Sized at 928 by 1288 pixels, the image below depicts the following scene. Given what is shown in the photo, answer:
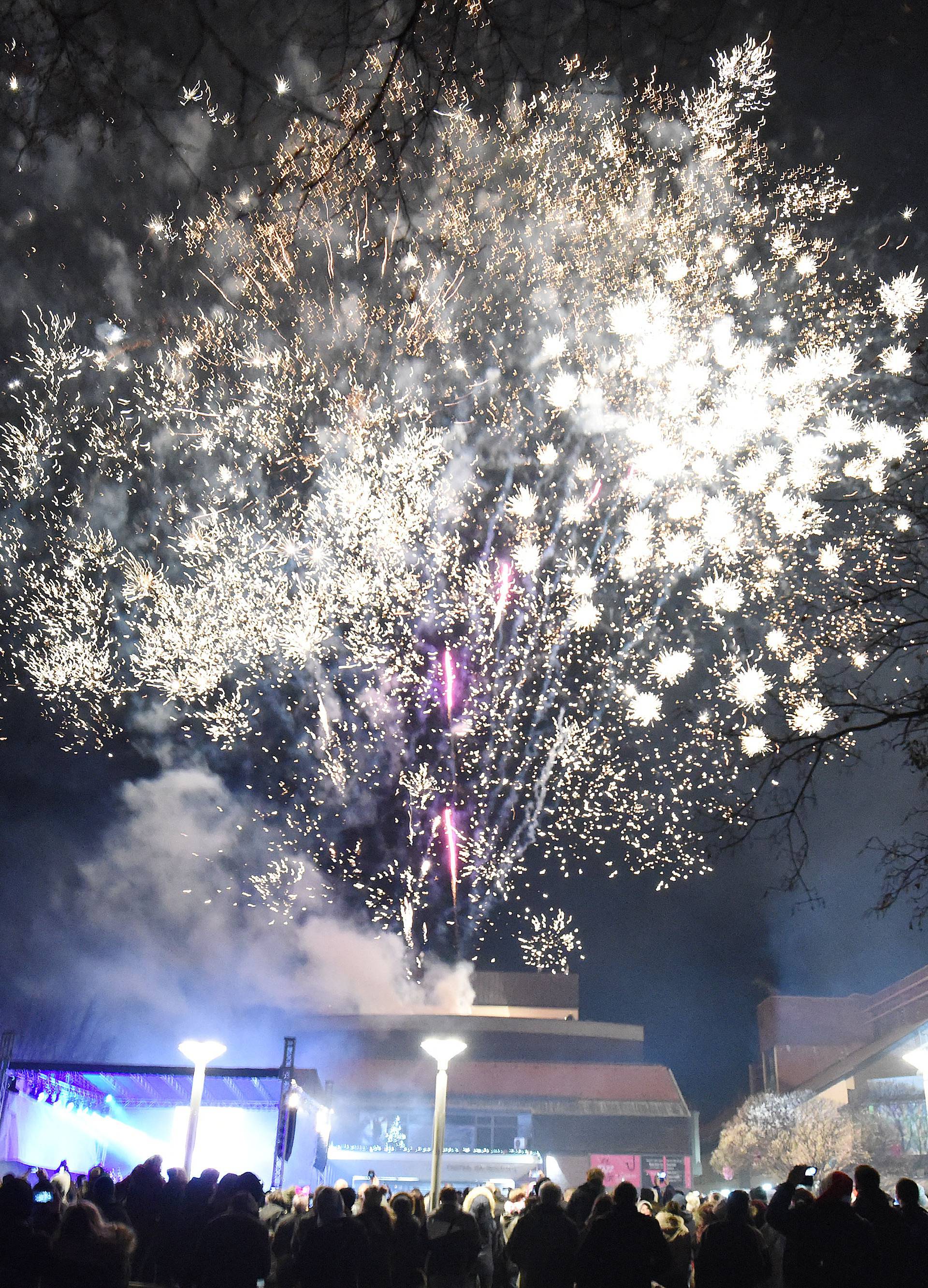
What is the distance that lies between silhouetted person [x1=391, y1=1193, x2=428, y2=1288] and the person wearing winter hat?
8.89 feet

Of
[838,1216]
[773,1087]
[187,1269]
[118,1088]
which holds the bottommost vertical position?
[187,1269]

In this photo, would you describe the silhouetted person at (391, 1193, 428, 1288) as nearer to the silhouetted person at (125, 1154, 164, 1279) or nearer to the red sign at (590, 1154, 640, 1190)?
the silhouetted person at (125, 1154, 164, 1279)

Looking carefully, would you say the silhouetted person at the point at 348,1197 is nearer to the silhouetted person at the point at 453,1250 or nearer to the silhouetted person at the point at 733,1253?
the silhouetted person at the point at 453,1250

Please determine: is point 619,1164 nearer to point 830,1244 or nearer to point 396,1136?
point 396,1136

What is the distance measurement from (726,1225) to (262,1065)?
44962 mm

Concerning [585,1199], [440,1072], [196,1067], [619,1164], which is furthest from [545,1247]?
[619,1164]

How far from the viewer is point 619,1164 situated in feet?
142

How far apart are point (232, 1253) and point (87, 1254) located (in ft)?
3.10

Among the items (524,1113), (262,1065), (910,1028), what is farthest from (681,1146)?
(262,1065)

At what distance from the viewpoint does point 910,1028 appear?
4134 cm

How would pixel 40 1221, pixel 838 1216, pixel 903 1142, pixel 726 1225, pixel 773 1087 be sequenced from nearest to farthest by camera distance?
pixel 838 1216, pixel 726 1225, pixel 40 1221, pixel 903 1142, pixel 773 1087

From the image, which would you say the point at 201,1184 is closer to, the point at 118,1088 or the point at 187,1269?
the point at 187,1269

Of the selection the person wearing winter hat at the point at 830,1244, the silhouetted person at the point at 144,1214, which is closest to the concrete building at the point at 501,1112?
the silhouetted person at the point at 144,1214

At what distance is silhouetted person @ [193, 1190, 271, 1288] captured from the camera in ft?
18.0
